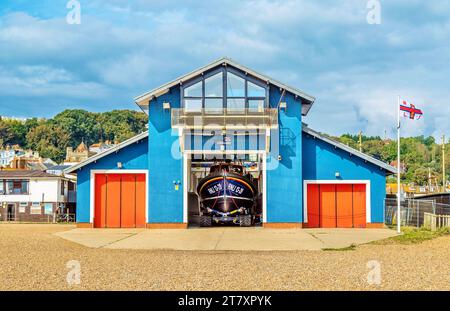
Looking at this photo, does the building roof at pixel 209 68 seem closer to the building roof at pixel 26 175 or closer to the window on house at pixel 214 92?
the window on house at pixel 214 92

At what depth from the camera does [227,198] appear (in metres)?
30.8

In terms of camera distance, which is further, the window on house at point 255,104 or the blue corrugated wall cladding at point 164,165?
the blue corrugated wall cladding at point 164,165

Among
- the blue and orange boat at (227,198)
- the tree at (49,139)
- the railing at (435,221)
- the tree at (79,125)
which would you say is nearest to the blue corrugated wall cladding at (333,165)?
the railing at (435,221)

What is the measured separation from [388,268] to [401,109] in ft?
41.9

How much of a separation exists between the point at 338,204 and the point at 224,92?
805 centimetres

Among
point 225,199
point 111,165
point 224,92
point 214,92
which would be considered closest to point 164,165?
point 111,165

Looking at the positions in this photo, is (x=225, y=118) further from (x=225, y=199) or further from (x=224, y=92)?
(x=225, y=199)

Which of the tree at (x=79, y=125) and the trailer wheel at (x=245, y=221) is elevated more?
the tree at (x=79, y=125)

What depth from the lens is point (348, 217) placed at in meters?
29.2

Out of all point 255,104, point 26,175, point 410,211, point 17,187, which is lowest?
point 410,211

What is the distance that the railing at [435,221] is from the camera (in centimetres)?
2570

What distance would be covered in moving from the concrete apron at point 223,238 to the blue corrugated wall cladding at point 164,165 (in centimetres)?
123

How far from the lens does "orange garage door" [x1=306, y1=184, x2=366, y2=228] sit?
29.2 metres

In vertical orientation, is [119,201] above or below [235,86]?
below
